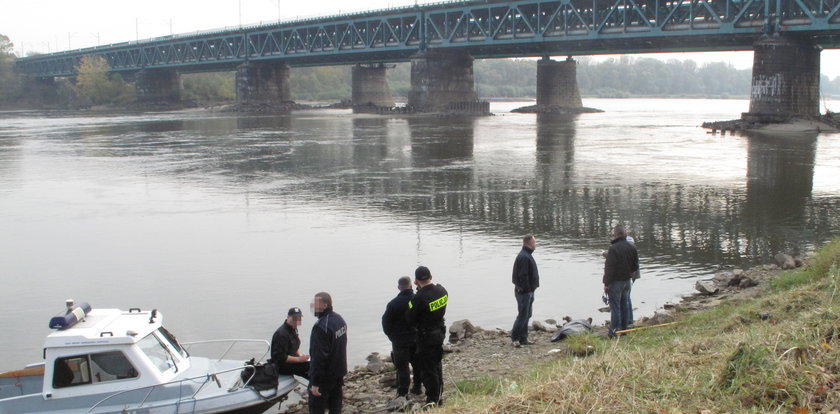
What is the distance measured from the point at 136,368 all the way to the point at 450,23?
95.4 metres

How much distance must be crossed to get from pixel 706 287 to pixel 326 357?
27.7 ft

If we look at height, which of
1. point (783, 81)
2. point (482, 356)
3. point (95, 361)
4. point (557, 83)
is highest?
point (557, 83)

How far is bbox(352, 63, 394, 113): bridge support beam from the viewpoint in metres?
128

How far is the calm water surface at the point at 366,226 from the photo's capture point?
1498 centimetres

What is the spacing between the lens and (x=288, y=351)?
980 cm

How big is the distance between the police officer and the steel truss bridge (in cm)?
5491

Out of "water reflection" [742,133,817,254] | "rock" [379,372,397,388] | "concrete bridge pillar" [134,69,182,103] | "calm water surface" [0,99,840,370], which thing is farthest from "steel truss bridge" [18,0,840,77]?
"rock" [379,372,397,388]

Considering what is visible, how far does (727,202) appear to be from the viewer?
2542cm

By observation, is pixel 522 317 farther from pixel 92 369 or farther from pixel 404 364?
pixel 92 369

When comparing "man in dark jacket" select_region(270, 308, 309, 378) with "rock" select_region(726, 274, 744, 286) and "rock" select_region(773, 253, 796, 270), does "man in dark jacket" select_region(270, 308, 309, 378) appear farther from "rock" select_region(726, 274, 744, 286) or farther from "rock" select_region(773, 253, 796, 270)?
"rock" select_region(773, 253, 796, 270)

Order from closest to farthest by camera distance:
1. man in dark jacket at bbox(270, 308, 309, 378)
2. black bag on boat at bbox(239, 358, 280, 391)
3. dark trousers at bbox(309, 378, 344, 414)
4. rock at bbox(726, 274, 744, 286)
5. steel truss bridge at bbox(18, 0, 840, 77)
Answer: dark trousers at bbox(309, 378, 344, 414) → black bag on boat at bbox(239, 358, 280, 391) → man in dark jacket at bbox(270, 308, 309, 378) → rock at bbox(726, 274, 744, 286) → steel truss bridge at bbox(18, 0, 840, 77)

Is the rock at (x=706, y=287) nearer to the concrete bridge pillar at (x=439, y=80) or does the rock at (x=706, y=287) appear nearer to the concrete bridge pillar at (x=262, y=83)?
the concrete bridge pillar at (x=439, y=80)

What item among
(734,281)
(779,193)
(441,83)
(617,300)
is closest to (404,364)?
(617,300)

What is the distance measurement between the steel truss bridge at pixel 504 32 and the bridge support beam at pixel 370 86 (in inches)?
257
